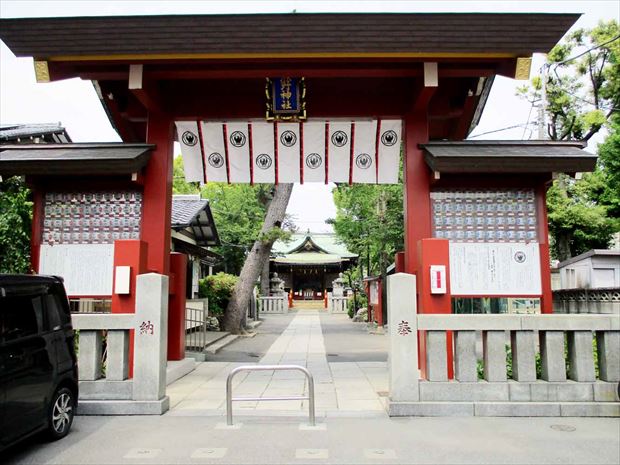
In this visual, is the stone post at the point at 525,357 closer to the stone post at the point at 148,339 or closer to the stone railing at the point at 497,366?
the stone railing at the point at 497,366

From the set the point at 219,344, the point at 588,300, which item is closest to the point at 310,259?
the point at 219,344

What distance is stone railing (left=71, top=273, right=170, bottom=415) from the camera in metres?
6.62

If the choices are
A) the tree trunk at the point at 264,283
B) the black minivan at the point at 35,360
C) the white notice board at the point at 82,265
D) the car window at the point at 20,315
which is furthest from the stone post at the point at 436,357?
the tree trunk at the point at 264,283

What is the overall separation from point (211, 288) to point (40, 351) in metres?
16.0

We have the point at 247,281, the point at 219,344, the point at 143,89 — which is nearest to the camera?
the point at 143,89

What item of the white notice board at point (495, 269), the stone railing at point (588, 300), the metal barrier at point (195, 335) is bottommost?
the metal barrier at point (195, 335)

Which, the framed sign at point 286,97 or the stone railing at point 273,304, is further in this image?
the stone railing at point 273,304

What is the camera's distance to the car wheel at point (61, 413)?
5.43 meters

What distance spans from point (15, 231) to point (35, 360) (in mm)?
6521

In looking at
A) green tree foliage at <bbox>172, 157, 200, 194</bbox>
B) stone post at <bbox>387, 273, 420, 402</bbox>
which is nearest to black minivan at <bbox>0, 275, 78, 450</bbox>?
stone post at <bbox>387, 273, 420, 402</bbox>

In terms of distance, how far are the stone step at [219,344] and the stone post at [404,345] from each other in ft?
28.1

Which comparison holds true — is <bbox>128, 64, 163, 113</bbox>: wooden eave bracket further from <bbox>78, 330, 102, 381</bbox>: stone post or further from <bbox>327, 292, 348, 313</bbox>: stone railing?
<bbox>327, 292, 348, 313</bbox>: stone railing

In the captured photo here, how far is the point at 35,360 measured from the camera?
5172 millimetres

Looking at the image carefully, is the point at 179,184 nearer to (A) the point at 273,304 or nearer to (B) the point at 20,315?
(A) the point at 273,304
